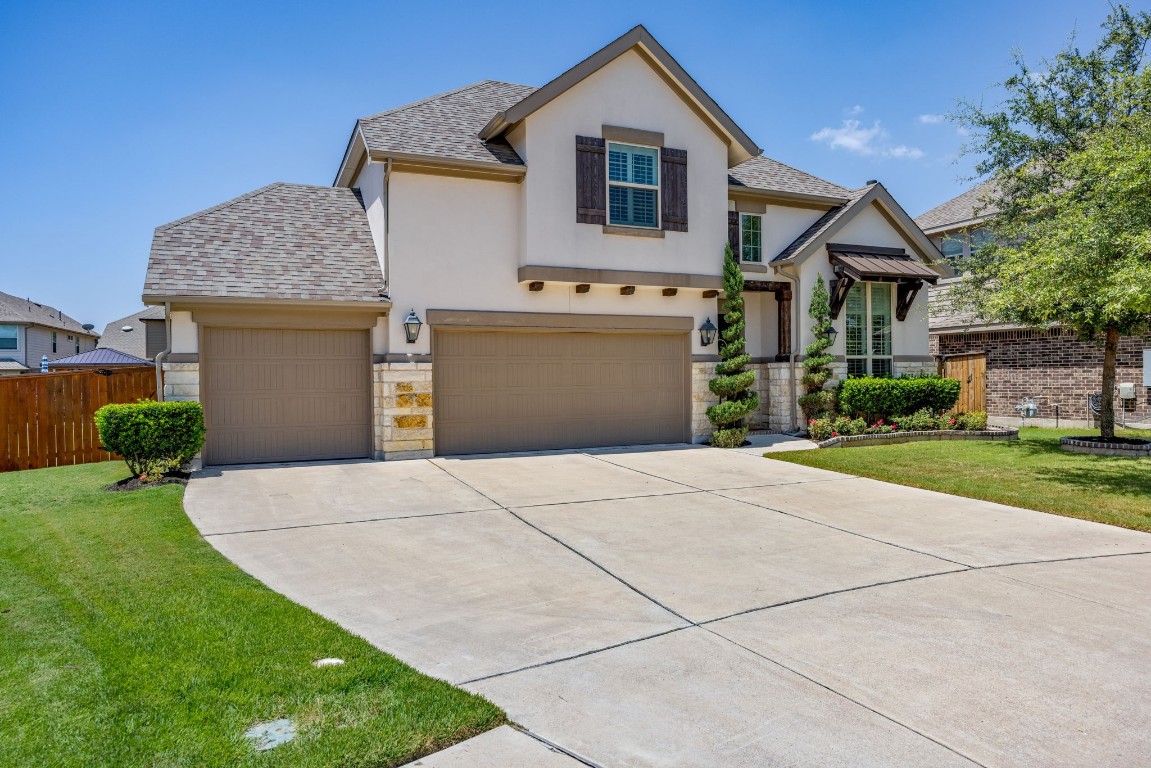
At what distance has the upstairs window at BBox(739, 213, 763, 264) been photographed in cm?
1526

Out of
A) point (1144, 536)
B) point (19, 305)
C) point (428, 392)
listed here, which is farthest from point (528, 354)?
point (19, 305)

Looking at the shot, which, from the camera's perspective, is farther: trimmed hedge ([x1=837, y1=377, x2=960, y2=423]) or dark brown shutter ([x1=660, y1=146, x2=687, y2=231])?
trimmed hedge ([x1=837, y1=377, x2=960, y2=423])

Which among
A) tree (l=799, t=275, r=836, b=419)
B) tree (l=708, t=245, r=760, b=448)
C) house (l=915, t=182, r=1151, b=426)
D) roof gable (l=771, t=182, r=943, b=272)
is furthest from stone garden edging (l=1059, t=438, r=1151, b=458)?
tree (l=708, t=245, r=760, b=448)

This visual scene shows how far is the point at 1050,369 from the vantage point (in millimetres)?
18703

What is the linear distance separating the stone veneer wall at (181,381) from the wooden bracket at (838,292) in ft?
40.7

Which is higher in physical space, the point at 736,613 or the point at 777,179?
the point at 777,179

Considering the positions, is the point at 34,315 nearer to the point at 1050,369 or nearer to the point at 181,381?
the point at 181,381

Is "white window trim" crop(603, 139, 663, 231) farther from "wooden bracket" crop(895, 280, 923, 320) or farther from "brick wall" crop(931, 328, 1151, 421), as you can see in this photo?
"brick wall" crop(931, 328, 1151, 421)

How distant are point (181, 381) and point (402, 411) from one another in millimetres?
3401

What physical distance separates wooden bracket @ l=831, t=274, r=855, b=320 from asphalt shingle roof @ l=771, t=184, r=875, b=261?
109 cm

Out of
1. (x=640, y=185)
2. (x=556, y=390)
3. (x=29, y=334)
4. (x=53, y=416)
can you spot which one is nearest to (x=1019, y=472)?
(x=556, y=390)

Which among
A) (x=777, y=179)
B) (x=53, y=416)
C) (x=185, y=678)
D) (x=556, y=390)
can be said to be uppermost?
(x=777, y=179)

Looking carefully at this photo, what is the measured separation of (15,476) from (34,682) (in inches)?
365

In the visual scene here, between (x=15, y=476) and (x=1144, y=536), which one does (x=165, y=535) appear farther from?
(x=1144, y=536)
